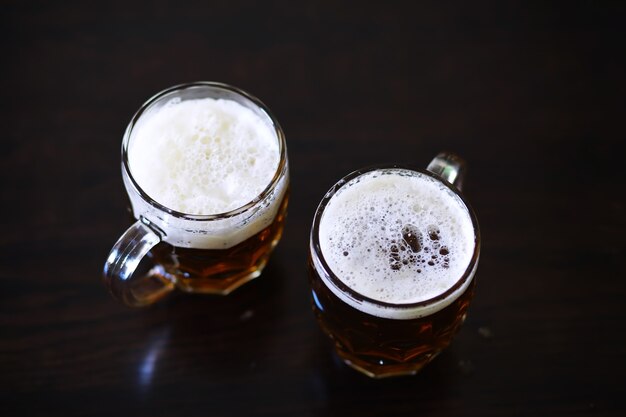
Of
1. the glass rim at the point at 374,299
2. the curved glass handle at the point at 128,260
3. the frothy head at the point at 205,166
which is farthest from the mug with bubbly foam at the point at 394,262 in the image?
the curved glass handle at the point at 128,260

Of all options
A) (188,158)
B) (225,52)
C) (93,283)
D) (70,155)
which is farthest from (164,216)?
(225,52)

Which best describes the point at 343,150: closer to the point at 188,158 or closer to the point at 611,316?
the point at 188,158

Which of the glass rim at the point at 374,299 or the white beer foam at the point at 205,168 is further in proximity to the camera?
the white beer foam at the point at 205,168

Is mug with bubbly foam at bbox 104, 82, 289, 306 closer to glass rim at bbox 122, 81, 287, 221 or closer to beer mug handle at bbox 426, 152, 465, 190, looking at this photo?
glass rim at bbox 122, 81, 287, 221

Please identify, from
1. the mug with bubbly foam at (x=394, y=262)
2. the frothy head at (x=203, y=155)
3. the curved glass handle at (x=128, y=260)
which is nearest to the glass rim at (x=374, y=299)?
the mug with bubbly foam at (x=394, y=262)

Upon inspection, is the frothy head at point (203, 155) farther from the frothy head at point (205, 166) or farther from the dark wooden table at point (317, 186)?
the dark wooden table at point (317, 186)

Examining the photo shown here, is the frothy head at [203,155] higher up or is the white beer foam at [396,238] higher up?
the frothy head at [203,155]

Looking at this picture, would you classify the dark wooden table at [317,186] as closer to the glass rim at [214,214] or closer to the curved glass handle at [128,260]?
the curved glass handle at [128,260]

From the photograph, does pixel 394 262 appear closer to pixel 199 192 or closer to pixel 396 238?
pixel 396 238

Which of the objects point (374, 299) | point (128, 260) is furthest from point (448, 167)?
point (128, 260)
